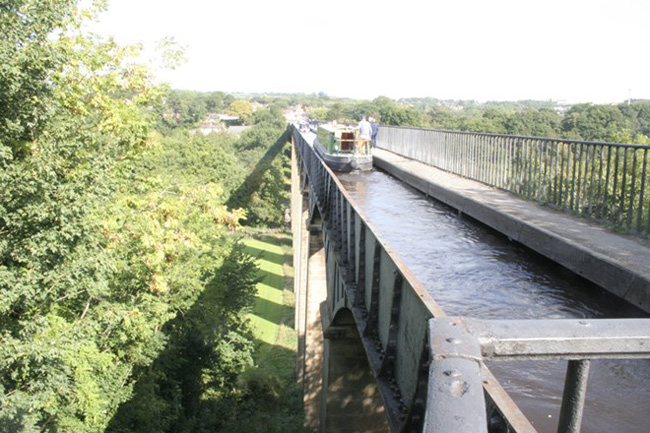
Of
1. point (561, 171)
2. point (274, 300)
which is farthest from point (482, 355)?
point (274, 300)

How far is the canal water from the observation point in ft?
11.1

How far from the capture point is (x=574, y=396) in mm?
1346

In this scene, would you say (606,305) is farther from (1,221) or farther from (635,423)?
(1,221)

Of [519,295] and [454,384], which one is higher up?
[454,384]

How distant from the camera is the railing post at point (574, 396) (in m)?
1.34

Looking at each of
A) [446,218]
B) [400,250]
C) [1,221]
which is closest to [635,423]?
[400,250]

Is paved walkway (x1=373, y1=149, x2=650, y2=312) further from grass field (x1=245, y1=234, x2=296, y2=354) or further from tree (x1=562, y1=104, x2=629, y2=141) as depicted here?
tree (x1=562, y1=104, x2=629, y2=141)

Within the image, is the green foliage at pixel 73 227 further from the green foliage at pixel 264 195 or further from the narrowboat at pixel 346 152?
the green foliage at pixel 264 195

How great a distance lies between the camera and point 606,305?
5.41 m

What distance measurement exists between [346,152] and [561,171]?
1177cm

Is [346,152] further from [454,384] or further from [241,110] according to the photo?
[241,110]

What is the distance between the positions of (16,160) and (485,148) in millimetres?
9724

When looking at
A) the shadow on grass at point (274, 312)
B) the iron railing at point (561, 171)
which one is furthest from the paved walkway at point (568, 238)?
the shadow on grass at point (274, 312)

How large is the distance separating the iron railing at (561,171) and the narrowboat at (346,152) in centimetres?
319
